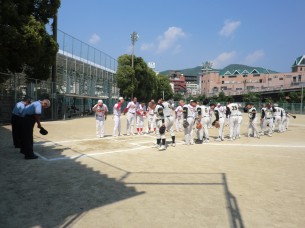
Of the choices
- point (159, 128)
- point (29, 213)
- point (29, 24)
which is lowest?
point (29, 213)

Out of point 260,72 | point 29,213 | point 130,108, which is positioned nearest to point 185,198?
point 29,213

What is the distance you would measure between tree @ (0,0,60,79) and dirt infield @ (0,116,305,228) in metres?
10.4

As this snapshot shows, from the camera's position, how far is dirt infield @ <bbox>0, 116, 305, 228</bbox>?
4.47 meters

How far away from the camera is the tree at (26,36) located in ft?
57.9

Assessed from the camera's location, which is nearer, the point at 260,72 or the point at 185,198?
the point at 185,198

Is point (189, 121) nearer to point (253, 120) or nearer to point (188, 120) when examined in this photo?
point (188, 120)

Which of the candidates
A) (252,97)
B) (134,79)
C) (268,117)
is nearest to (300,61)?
(252,97)

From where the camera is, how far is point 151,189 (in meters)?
5.95

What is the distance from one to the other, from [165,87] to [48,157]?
85497 mm

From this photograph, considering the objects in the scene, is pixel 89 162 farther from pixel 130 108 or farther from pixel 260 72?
pixel 260 72

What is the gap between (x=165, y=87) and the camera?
93688 mm

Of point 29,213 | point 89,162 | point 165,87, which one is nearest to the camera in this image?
point 29,213

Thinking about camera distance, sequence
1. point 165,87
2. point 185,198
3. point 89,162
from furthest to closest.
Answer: point 165,87, point 89,162, point 185,198

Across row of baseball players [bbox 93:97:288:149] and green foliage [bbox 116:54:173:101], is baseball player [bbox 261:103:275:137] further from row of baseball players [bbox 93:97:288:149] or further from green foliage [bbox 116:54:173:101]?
green foliage [bbox 116:54:173:101]
